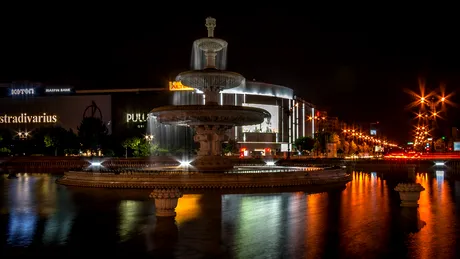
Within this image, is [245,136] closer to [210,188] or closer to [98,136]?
[98,136]

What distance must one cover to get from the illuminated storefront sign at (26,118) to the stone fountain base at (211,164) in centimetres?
8481

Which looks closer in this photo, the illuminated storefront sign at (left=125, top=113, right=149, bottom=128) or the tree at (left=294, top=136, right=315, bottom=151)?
the tree at (left=294, top=136, right=315, bottom=151)

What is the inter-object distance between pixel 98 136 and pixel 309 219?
229ft

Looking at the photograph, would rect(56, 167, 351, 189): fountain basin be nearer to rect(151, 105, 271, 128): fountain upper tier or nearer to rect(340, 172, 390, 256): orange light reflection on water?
rect(340, 172, 390, 256): orange light reflection on water

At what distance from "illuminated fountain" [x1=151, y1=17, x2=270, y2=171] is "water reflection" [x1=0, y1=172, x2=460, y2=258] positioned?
829 cm

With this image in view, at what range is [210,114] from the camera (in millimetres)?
24219

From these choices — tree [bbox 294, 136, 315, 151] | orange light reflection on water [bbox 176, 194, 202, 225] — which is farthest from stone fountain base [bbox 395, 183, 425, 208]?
tree [bbox 294, 136, 315, 151]

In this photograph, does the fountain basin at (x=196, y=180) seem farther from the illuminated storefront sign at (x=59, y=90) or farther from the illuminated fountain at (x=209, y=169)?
the illuminated storefront sign at (x=59, y=90)

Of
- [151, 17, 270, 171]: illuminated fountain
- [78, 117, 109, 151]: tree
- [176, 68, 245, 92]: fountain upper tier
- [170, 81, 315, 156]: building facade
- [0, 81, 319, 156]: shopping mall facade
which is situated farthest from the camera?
[170, 81, 315, 156]: building facade

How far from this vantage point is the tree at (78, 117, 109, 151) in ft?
245

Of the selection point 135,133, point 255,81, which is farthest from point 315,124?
point 135,133

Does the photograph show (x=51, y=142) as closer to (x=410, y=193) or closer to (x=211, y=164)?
(x=211, y=164)

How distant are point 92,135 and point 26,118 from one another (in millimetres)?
35155

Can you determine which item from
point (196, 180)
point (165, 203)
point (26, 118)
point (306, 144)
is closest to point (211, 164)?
point (196, 180)
